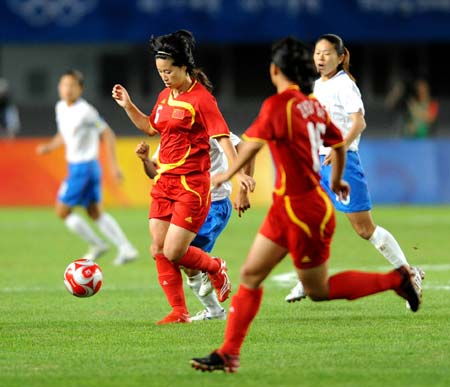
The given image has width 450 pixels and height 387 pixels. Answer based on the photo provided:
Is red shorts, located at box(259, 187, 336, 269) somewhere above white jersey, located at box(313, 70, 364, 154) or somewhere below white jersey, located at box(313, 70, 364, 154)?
below

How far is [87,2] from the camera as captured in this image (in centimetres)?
3375

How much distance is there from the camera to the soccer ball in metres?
10.5

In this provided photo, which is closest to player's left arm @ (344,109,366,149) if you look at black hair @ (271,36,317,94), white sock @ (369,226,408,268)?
white sock @ (369,226,408,268)

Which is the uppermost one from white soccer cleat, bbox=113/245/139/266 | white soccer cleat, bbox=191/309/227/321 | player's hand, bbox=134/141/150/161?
player's hand, bbox=134/141/150/161

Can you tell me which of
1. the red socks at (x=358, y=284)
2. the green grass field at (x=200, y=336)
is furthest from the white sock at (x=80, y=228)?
the red socks at (x=358, y=284)

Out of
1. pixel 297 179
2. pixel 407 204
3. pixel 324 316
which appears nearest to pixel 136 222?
pixel 407 204

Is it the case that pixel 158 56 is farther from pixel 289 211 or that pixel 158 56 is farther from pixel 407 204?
pixel 407 204

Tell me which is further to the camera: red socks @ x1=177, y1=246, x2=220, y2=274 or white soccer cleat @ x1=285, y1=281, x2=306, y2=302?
white soccer cleat @ x1=285, y1=281, x2=306, y2=302

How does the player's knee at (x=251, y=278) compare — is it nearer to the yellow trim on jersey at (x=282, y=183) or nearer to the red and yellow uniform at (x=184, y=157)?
the yellow trim on jersey at (x=282, y=183)

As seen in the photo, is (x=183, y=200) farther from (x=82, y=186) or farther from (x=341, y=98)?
(x=82, y=186)

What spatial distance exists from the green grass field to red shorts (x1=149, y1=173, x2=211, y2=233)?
2.86ft

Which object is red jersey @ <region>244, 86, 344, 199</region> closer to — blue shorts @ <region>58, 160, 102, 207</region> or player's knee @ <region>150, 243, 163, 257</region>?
player's knee @ <region>150, 243, 163, 257</region>

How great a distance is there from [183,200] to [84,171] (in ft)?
21.8

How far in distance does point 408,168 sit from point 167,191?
52.2ft
